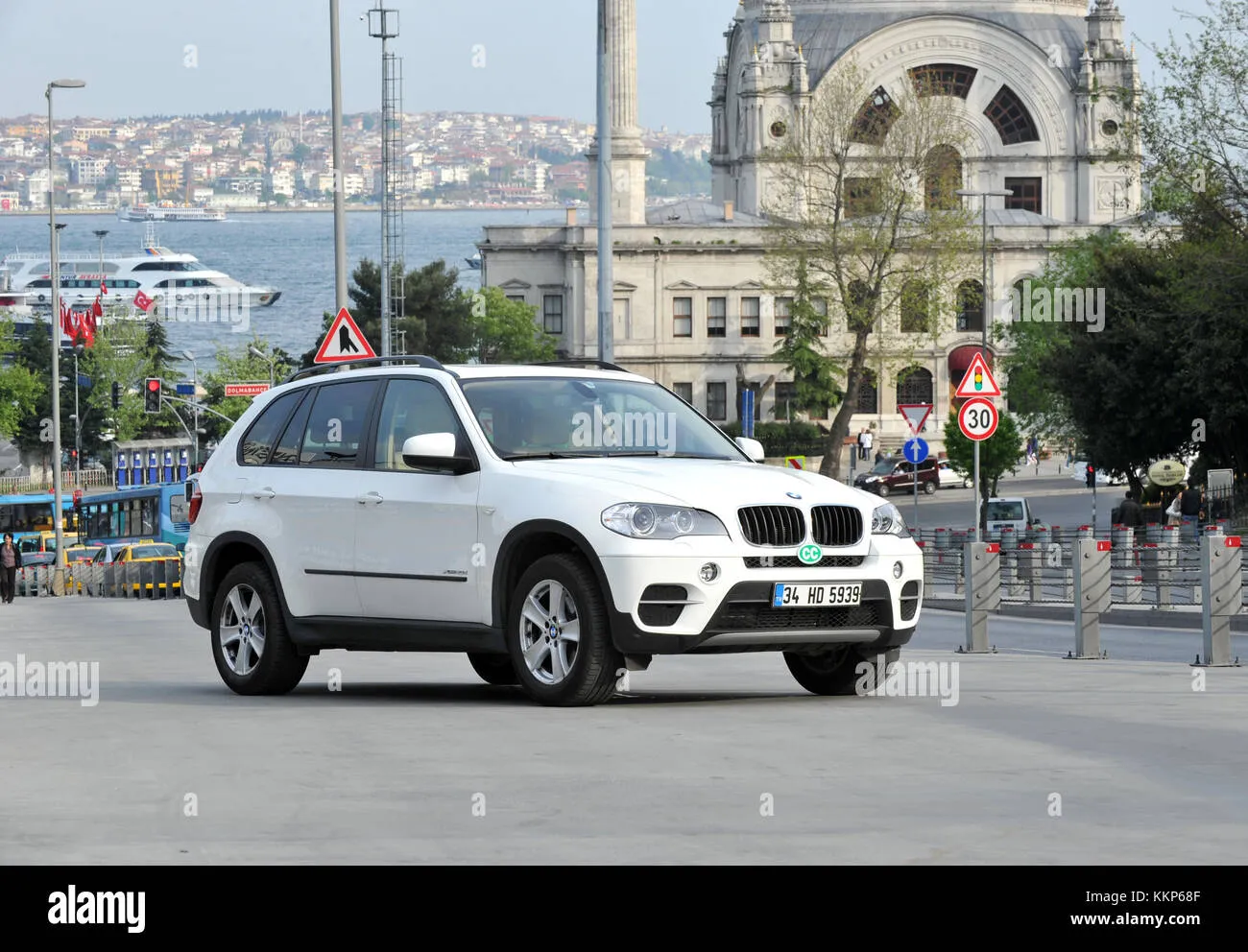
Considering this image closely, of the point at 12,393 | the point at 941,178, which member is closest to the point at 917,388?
the point at 941,178

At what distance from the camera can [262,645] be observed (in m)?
12.9

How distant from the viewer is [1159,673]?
1477 cm

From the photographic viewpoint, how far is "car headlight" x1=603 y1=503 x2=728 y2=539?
10.9 metres

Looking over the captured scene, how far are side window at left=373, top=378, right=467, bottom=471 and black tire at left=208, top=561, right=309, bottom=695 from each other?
3.58 feet

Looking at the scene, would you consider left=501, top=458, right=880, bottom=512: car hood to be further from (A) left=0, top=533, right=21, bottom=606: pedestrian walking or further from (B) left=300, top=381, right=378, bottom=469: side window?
(A) left=0, top=533, right=21, bottom=606: pedestrian walking

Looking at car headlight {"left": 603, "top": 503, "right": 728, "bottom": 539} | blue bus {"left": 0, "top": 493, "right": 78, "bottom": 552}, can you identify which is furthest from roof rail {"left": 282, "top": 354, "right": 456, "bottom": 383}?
blue bus {"left": 0, "top": 493, "right": 78, "bottom": 552}

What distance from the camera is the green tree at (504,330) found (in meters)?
102

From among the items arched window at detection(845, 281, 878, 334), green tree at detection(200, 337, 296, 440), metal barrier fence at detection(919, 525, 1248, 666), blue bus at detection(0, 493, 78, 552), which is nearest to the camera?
metal barrier fence at detection(919, 525, 1248, 666)

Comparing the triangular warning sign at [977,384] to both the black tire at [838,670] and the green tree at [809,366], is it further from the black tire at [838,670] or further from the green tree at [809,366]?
the green tree at [809,366]

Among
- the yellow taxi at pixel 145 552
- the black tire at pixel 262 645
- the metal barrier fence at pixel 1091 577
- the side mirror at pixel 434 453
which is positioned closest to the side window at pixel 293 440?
the black tire at pixel 262 645

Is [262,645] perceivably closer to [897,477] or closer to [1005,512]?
[1005,512]

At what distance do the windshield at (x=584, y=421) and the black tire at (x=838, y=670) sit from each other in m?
1.17

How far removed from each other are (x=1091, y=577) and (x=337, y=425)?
326 inches
